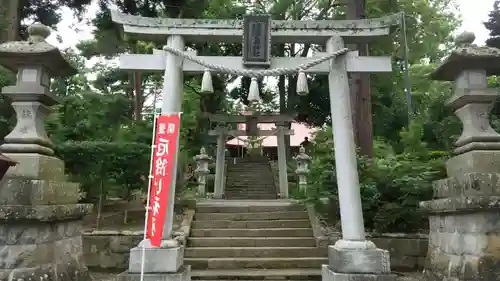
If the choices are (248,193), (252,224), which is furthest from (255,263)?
(248,193)

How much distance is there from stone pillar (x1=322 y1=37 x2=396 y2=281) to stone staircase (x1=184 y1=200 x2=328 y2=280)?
1.10 m

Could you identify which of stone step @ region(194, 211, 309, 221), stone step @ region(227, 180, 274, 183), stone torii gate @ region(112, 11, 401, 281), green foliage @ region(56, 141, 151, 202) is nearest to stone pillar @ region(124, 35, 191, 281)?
stone torii gate @ region(112, 11, 401, 281)

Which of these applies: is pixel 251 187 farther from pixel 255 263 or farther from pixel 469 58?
pixel 469 58

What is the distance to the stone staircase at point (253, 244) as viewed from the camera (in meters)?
7.07

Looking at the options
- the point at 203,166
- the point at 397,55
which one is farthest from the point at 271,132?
the point at 397,55

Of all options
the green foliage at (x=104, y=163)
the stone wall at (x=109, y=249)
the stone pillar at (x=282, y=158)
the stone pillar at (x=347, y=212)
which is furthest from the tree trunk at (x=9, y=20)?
the stone pillar at (x=282, y=158)

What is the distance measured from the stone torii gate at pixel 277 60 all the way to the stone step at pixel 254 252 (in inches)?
51.2

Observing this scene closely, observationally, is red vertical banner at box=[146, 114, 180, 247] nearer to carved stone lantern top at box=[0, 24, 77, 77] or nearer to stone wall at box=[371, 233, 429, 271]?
carved stone lantern top at box=[0, 24, 77, 77]

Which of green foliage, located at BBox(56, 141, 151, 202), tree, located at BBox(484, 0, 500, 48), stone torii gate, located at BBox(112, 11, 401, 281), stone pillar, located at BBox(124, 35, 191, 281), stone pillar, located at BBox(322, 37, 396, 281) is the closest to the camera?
stone pillar, located at BBox(124, 35, 191, 281)

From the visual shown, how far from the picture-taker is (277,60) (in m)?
6.65

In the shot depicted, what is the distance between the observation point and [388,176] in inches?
303

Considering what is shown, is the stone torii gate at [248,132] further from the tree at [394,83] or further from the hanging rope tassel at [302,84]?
the hanging rope tassel at [302,84]

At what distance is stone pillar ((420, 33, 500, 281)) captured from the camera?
4695mm

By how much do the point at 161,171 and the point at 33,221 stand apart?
158 cm
